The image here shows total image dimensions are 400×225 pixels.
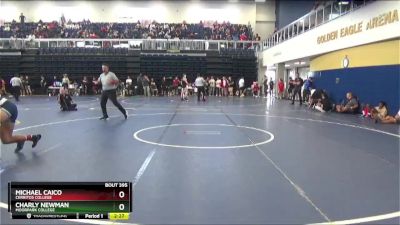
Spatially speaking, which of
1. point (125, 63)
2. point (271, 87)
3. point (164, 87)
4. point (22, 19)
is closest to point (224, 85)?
point (271, 87)

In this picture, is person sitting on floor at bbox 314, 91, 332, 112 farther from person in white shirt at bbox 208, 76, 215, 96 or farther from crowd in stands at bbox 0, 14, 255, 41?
crowd in stands at bbox 0, 14, 255, 41

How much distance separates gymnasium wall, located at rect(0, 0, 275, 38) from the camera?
42344 mm

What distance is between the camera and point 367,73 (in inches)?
632

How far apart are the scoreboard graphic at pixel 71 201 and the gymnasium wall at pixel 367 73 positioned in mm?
12820

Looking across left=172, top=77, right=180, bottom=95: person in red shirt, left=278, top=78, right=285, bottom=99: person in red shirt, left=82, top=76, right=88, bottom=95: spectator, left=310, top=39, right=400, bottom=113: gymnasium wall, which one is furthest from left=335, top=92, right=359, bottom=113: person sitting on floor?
left=82, top=76, right=88, bottom=95: spectator

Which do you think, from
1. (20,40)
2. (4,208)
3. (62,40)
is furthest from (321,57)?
(20,40)

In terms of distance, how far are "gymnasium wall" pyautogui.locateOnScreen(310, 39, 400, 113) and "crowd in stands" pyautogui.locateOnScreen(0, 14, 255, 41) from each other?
19188 mm

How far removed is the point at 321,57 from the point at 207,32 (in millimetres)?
19360

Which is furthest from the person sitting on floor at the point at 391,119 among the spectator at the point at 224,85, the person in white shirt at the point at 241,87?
the spectator at the point at 224,85

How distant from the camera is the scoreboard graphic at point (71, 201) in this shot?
3.64m

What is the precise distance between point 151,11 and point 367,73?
102ft

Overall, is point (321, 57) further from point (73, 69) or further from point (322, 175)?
point (73, 69)

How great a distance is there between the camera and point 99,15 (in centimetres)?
4300

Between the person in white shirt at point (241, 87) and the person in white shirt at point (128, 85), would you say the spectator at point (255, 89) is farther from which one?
the person in white shirt at point (128, 85)
